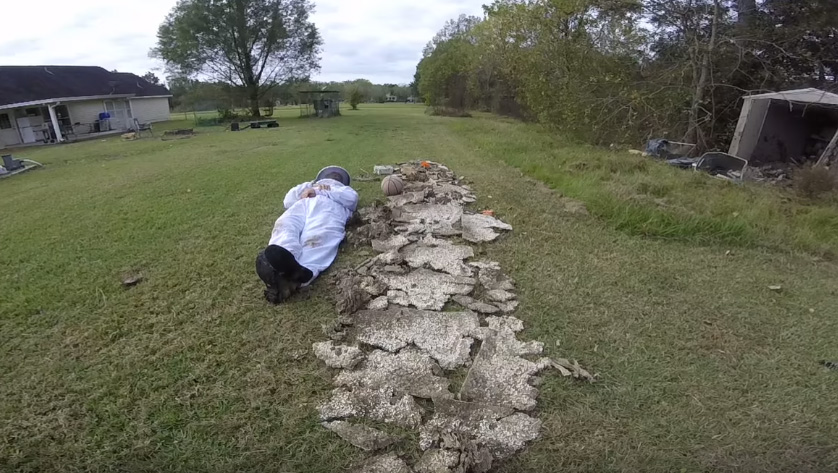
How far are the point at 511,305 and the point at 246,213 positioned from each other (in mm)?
3881

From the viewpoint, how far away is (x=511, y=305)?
3.33 meters

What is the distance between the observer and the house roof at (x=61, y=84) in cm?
1612

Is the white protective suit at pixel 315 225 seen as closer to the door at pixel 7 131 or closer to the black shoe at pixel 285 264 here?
the black shoe at pixel 285 264

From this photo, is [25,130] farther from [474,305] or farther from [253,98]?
[474,305]

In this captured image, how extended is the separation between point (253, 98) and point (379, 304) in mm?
25172

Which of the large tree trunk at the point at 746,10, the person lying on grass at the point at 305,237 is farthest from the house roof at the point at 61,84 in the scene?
the large tree trunk at the point at 746,10

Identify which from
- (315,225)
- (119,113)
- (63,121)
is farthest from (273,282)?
(119,113)

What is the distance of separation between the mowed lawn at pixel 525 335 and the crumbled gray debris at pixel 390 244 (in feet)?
2.74

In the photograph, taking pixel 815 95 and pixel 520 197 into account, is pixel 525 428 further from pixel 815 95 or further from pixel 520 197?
pixel 815 95

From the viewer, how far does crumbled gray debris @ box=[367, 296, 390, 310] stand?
3.25 metres

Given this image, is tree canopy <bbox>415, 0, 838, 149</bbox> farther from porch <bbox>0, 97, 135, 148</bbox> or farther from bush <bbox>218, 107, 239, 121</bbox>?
porch <bbox>0, 97, 135, 148</bbox>

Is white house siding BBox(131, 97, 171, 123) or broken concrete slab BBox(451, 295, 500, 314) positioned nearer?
broken concrete slab BBox(451, 295, 500, 314)

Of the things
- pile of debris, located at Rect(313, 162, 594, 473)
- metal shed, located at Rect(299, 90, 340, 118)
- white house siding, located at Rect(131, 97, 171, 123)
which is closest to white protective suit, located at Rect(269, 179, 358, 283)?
pile of debris, located at Rect(313, 162, 594, 473)

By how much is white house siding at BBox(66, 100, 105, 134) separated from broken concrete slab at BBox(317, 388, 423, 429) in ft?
71.9
